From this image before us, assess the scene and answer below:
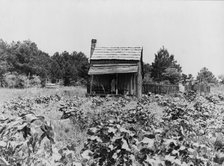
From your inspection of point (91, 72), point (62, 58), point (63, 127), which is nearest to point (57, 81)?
point (62, 58)

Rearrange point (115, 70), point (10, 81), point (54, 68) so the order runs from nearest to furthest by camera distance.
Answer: point (115, 70) < point (10, 81) < point (54, 68)

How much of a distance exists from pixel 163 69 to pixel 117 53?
3164cm

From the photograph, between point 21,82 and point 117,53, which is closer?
point 117,53

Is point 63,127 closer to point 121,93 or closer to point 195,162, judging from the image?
point 195,162

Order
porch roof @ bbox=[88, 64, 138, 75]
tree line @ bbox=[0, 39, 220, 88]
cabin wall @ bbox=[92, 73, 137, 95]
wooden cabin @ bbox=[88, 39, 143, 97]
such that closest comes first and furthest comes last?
porch roof @ bbox=[88, 64, 138, 75]
wooden cabin @ bbox=[88, 39, 143, 97]
cabin wall @ bbox=[92, 73, 137, 95]
tree line @ bbox=[0, 39, 220, 88]

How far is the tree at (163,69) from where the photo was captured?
54.4 meters

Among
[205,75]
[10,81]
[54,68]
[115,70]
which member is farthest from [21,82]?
[205,75]

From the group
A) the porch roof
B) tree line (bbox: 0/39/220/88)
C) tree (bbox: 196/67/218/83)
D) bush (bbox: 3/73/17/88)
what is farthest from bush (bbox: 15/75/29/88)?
tree (bbox: 196/67/218/83)

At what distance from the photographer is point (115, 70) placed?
25219 millimetres

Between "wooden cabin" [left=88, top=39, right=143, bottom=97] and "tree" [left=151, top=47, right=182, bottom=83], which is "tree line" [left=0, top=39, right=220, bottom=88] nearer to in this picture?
"tree" [left=151, top=47, right=182, bottom=83]

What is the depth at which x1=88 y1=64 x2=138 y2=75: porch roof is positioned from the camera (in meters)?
25.0

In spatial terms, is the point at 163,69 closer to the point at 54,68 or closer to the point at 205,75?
the point at 205,75

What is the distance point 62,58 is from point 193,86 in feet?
143

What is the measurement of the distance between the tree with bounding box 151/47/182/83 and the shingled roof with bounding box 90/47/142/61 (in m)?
28.9
